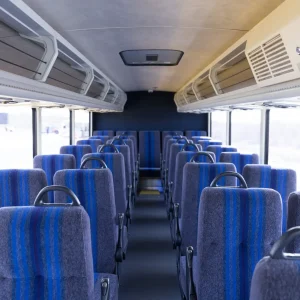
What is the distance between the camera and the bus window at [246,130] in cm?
709

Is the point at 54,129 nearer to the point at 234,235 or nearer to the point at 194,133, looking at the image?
the point at 194,133

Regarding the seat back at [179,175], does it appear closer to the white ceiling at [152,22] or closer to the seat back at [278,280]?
the white ceiling at [152,22]

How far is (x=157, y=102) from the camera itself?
12.6 meters

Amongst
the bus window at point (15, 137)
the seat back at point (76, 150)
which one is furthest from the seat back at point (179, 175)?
the bus window at point (15, 137)

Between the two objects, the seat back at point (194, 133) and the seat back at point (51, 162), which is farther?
the seat back at point (194, 133)

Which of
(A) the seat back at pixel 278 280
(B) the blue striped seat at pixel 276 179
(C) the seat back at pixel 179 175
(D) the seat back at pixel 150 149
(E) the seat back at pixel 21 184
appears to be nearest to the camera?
(A) the seat back at pixel 278 280

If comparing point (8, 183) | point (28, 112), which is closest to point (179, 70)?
point (28, 112)

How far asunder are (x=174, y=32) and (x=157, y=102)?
8.73 metres

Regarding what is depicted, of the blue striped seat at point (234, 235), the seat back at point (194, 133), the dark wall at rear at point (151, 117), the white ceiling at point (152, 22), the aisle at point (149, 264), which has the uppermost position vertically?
the white ceiling at point (152, 22)

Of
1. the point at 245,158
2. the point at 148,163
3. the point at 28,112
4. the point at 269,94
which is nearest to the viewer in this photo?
the point at 269,94

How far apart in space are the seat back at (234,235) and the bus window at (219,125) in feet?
27.0

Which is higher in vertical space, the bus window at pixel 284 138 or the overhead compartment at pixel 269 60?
the overhead compartment at pixel 269 60

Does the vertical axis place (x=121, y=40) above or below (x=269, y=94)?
above

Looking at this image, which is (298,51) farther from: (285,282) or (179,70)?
(179,70)
